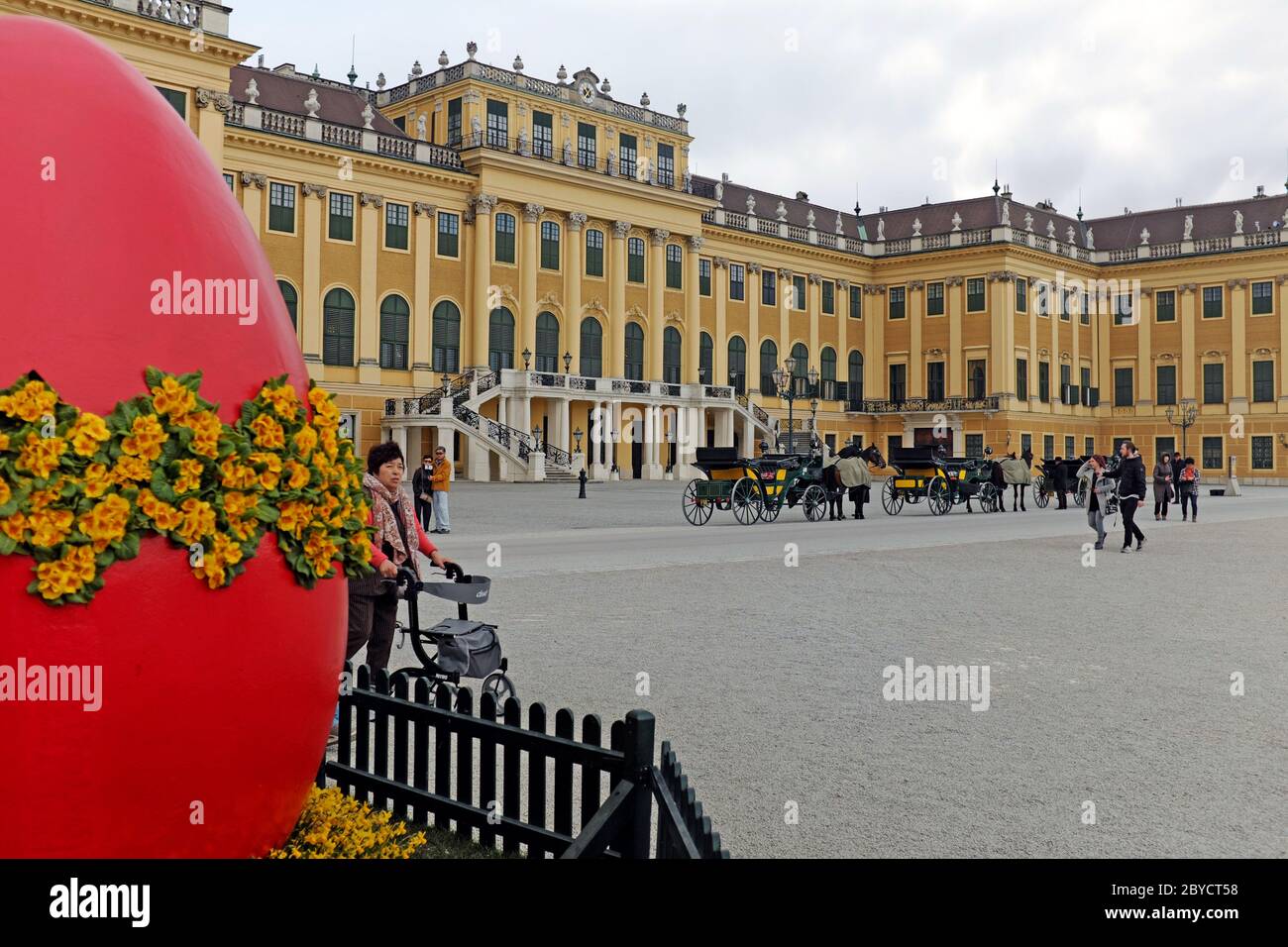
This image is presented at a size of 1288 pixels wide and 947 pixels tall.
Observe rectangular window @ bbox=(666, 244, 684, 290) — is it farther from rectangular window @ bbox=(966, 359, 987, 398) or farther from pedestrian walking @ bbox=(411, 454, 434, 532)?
pedestrian walking @ bbox=(411, 454, 434, 532)

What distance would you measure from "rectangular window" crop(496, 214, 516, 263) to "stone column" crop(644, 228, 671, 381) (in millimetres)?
7901

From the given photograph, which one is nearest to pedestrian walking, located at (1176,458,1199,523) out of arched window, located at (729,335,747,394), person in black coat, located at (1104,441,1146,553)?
person in black coat, located at (1104,441,1146,553)

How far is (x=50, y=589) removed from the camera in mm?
2842

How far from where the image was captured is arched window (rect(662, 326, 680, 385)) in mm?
56531

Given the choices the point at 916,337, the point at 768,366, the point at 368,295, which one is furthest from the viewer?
the point at 916,337

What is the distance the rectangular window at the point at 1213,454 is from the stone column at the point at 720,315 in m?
28.5

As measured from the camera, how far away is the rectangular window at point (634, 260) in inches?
2164

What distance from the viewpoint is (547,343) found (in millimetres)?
51500

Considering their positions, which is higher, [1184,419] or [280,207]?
[280,207]

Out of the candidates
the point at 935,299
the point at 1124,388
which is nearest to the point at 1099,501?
the point at 935,299

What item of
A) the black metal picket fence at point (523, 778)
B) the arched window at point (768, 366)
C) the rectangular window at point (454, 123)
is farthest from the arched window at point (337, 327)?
the black metal picket fence at point (523, 778)

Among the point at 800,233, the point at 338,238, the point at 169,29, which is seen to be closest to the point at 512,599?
the point at 169,29

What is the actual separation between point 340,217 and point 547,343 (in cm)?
1026

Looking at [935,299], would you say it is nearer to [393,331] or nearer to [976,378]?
[976,378]
